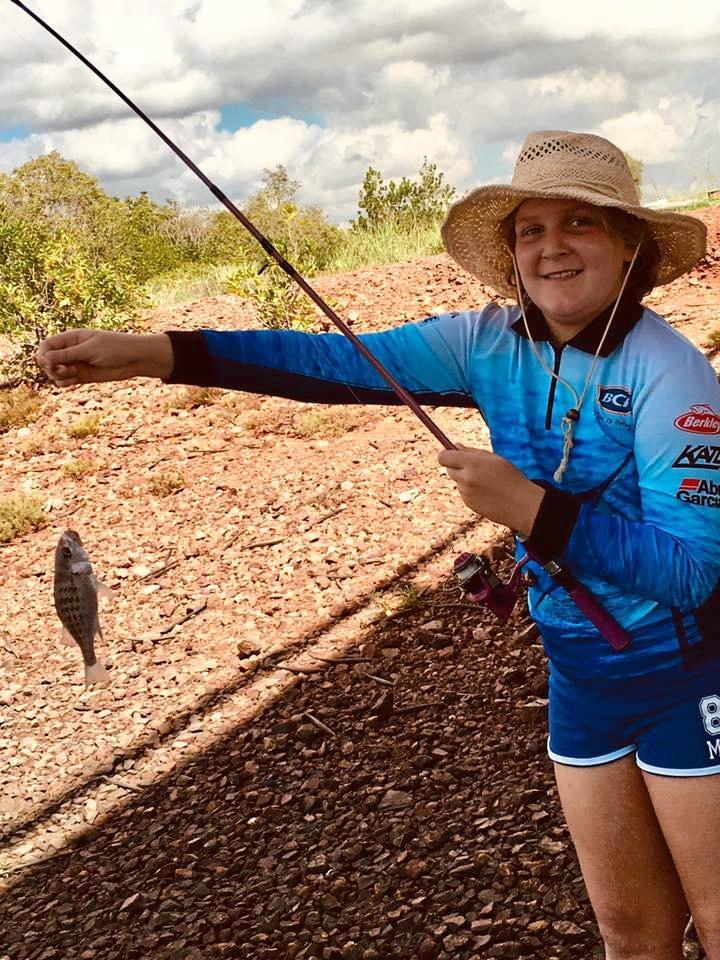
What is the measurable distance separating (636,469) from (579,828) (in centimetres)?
78

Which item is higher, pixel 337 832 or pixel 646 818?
pixel 646 818

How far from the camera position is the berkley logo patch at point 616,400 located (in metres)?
2.02

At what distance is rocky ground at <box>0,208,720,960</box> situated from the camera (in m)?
4.19

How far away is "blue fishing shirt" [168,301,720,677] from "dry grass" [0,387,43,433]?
9120mm

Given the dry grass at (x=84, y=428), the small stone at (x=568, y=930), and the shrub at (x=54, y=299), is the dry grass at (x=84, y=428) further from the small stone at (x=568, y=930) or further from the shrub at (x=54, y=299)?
the small stone at (x=568, y=930)

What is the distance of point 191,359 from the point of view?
7.60ft

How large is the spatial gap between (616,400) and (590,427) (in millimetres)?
72

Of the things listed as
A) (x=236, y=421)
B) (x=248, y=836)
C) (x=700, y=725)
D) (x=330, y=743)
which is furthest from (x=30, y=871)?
(x=236, y=421)

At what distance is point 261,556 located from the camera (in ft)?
25.5

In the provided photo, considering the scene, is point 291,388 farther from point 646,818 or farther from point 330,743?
point 330,743

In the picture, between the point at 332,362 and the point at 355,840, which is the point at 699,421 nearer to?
the point at 332,362

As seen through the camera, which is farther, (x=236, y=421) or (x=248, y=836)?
(x=236, y=421)

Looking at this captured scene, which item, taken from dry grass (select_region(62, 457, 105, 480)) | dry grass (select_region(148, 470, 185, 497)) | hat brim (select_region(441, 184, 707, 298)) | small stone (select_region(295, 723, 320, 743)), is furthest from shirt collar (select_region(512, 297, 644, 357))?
dry grass (select_region(62, 457, 105, 480))

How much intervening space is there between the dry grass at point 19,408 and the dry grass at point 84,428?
69 cm
